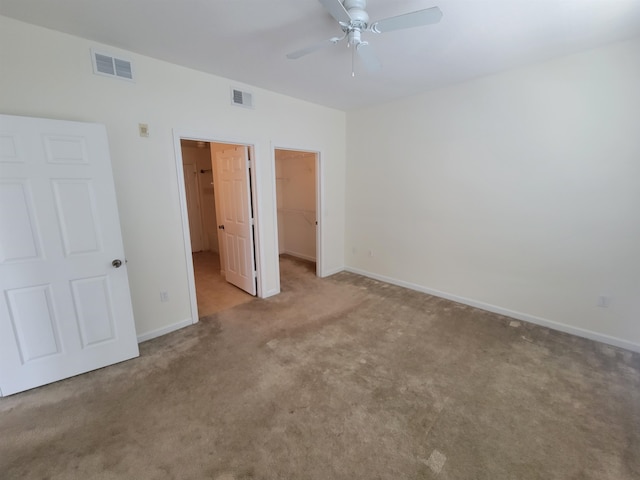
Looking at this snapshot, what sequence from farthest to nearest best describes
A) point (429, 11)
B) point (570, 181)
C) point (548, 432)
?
point (570, 181) < point (548, 432) < point (429, 11)

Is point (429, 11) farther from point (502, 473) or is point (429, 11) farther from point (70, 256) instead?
point (70, 256)

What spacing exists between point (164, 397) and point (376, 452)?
5.23ft

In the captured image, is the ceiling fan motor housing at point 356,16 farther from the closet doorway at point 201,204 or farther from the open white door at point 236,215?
the closet doorway at point 201,204

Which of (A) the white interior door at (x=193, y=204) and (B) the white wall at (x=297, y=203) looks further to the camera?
(A) the white interior door at (x=193, y=204)

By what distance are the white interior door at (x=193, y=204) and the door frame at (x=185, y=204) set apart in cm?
325

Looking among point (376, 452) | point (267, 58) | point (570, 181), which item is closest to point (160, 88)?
point (267, 58)

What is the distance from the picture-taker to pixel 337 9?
5.11ft

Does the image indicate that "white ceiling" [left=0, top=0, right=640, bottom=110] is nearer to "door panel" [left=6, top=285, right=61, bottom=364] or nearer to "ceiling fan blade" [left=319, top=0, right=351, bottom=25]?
"ceiling fan blade" [left=319, top=0, right=351, bottom=25]

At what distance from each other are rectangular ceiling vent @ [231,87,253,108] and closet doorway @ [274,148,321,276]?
2.23 metres

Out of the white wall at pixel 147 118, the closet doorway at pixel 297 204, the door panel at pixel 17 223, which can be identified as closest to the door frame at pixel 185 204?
the white wall at pixel 147 118

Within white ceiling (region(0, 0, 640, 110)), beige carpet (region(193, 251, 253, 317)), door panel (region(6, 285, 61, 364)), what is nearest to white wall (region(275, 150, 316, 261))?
beige carpet (region(193, 251, 253, 317))

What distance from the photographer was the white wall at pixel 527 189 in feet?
8.42

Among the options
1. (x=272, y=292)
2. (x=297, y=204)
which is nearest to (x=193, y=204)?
(x=297, y=204)

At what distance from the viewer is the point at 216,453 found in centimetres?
167
